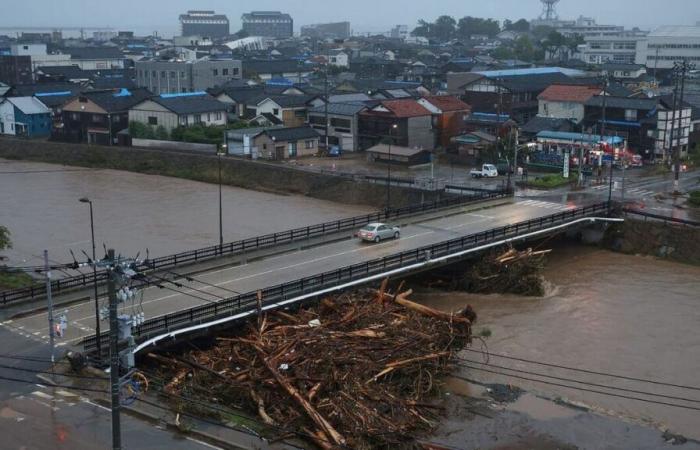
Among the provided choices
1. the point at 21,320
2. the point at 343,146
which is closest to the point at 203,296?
the point at 21,320

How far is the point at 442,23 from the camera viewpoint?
185 m

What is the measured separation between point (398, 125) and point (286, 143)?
673 centimetres

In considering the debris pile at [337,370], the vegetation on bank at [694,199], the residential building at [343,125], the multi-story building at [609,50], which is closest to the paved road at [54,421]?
the debris pile at [337,370]

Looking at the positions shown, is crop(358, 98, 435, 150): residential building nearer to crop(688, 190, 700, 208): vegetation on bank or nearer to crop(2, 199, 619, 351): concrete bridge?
crop(2, 199, 619, 351): concrete bridge

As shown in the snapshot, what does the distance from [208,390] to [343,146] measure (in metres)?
36.0

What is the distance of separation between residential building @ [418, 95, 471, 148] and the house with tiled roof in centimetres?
485

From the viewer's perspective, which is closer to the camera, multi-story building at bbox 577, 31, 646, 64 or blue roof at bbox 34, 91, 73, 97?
blue roof at bbox 34, 91, 73, 97

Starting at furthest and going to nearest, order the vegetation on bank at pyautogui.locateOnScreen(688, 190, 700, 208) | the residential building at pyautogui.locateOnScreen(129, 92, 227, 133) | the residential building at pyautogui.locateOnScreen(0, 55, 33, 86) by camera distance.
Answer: the residential building at pyautogui.locateOnScreen(0, 55, 33, 86)
the residential building at pyautogui.locateOnScreen(129, 92, 227, 133)
the vegetation on bank at pyautogui.locateOnScreen(688, 190, 700, 208)

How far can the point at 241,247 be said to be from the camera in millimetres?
25484

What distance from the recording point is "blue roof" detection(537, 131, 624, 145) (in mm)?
43656

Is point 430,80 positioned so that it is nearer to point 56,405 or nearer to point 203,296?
point 203,296

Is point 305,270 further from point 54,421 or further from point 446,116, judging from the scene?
point 446,116

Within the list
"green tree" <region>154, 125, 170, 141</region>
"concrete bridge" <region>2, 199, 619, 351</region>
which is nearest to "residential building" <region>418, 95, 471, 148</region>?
"green tree" <region>154, 125, 170, 141</region>

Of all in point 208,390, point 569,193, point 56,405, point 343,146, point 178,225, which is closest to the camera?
point 56,405
